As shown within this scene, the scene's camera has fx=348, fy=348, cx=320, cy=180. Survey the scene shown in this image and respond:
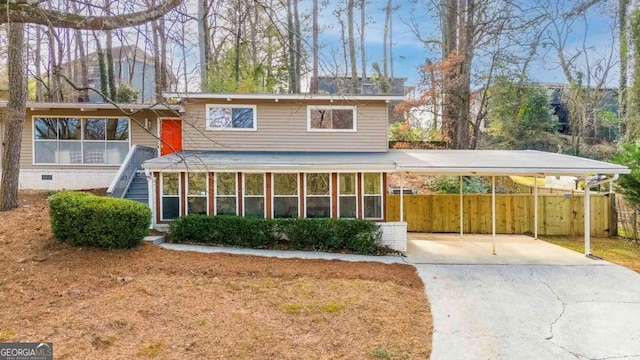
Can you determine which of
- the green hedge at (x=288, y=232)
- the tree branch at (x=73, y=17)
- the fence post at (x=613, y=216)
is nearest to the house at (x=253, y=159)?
the green hedge at (x=288, y=232)

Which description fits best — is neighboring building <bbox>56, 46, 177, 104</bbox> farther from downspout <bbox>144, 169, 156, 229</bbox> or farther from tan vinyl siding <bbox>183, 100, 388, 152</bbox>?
downspout <bbox>144, 169, 156, 229</bbox>

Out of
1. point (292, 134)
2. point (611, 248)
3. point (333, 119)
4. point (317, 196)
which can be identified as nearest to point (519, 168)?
point (611, 248)

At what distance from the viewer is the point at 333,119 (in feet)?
41.4

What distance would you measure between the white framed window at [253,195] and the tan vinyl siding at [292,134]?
A: 2.34m

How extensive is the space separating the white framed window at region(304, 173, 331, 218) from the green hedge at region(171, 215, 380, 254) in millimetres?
843

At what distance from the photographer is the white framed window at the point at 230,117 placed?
40.9 ft

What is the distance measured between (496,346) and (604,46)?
77.6ft

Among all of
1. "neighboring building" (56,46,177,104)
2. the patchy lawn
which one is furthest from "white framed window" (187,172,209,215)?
"neighboring building" (56,46,177,104)

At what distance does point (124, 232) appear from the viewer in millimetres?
7703

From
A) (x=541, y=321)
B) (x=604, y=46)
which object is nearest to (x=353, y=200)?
(x=541, y=321)

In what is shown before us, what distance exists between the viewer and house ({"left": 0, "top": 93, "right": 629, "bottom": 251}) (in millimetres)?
9992

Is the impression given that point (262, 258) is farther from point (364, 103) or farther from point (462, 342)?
point (364, 103)

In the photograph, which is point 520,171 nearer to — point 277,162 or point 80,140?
point 277,162

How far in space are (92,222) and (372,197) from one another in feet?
23.2
